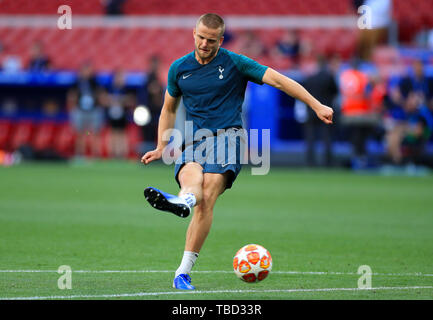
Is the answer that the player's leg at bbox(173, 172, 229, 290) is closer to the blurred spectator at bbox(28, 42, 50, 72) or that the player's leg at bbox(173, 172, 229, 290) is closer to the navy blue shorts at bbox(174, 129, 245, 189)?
the navy blue shorts at bbox(174, 129, 245, 189)

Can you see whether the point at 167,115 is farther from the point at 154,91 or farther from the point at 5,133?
the point at 5,133

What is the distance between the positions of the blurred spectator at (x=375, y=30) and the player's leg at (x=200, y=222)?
1898 centimetres

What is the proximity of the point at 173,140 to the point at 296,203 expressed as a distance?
8.26 m

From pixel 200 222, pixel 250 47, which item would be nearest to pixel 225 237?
pixel 200 222

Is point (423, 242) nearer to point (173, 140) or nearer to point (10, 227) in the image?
point (10, 227)

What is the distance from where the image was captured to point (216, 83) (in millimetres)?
6879

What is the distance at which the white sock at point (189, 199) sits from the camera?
6.28 metres

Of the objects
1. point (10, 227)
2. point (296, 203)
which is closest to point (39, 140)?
point (296, 203)

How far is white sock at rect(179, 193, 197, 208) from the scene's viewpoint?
6.28 meters

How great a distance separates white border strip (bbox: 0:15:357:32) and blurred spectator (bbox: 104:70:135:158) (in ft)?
16.9

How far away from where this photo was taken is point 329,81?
20297 millimetres

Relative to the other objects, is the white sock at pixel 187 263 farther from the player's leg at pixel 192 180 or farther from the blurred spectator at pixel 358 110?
the blurred spectator at pixel 358 110

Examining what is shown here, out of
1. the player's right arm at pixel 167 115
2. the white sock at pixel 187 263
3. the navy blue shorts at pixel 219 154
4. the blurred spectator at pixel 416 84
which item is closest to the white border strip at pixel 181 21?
the blurred spectator at pixel 416 84

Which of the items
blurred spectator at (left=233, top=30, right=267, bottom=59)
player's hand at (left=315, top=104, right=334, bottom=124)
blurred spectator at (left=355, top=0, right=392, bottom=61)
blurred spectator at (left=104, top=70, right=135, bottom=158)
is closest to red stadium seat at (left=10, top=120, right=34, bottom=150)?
blurred spectator at (left=104, top=70, right=135, bottom=158)
